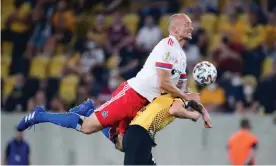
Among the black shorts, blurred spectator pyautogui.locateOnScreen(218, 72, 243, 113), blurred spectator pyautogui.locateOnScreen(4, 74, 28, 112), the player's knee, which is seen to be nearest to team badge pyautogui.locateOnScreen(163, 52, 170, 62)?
the black shorts

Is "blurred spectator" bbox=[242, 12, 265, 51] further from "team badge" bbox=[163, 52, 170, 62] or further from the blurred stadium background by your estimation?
"team badge" bbox=[163, 52, 170, 62]

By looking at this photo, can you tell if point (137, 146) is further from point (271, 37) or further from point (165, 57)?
point (271, 37)

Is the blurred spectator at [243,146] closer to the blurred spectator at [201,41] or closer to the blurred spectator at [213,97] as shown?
the blurred spectator at [213,97]

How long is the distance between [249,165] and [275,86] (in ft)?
5.29

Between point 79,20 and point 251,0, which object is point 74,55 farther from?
point 251,0

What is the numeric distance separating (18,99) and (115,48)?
2.47 metres

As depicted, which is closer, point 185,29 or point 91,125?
point 185,29

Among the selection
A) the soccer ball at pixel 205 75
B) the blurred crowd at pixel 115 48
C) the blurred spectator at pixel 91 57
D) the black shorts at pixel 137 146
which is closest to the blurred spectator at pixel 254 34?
the blurred crowd at pixel 115 48

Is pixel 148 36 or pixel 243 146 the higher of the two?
pixel 148 36

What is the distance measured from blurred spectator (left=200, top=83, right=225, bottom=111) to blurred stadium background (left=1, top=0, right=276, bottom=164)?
2cm

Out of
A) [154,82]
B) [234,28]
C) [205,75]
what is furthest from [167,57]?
[234,28]

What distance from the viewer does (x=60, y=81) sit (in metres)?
21.5

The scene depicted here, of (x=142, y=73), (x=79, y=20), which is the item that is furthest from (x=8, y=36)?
(x=142, y=73)

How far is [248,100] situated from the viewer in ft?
65.0
